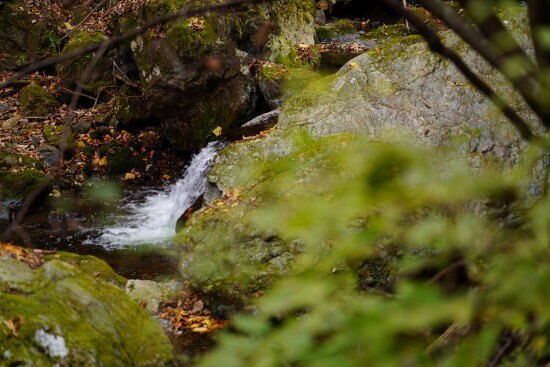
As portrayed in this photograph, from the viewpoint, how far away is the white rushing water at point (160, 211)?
7832 millimetres

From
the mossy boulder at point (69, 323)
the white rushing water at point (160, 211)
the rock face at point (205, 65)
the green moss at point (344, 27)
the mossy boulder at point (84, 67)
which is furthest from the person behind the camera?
the green moss at point (344, 27)

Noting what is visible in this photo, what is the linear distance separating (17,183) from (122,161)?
2471mm

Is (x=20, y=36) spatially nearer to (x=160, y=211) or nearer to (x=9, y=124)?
(x=9, y=124)

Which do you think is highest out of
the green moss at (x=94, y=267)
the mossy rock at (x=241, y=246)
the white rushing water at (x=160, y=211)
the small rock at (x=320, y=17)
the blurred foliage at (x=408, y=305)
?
the small rock at (x=320, y=17)

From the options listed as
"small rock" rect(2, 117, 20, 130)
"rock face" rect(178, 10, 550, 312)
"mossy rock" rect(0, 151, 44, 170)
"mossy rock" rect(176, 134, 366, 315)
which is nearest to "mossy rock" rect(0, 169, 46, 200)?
"mossy rock" rect(0, 151, 44, 170)

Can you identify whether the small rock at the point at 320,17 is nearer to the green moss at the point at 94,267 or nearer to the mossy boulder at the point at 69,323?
the green moss at the point at 94,267

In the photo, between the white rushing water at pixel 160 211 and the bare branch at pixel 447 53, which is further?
the white rushing water at pixel 160 211

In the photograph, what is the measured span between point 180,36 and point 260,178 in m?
5.48

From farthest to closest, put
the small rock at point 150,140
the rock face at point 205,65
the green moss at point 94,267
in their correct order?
the small rock at point 150,140 < the rock face at point 205,65 < the green moss at point 94,267

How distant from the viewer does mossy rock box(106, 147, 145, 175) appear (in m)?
10.8

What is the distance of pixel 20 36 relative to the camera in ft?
45.3

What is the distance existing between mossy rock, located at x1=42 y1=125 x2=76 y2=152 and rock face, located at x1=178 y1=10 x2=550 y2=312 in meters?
5.90

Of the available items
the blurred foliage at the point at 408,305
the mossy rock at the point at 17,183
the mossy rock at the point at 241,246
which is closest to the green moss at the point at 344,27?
the mossy rock at the point at 241,246

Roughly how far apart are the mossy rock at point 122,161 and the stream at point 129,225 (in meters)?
0.91
